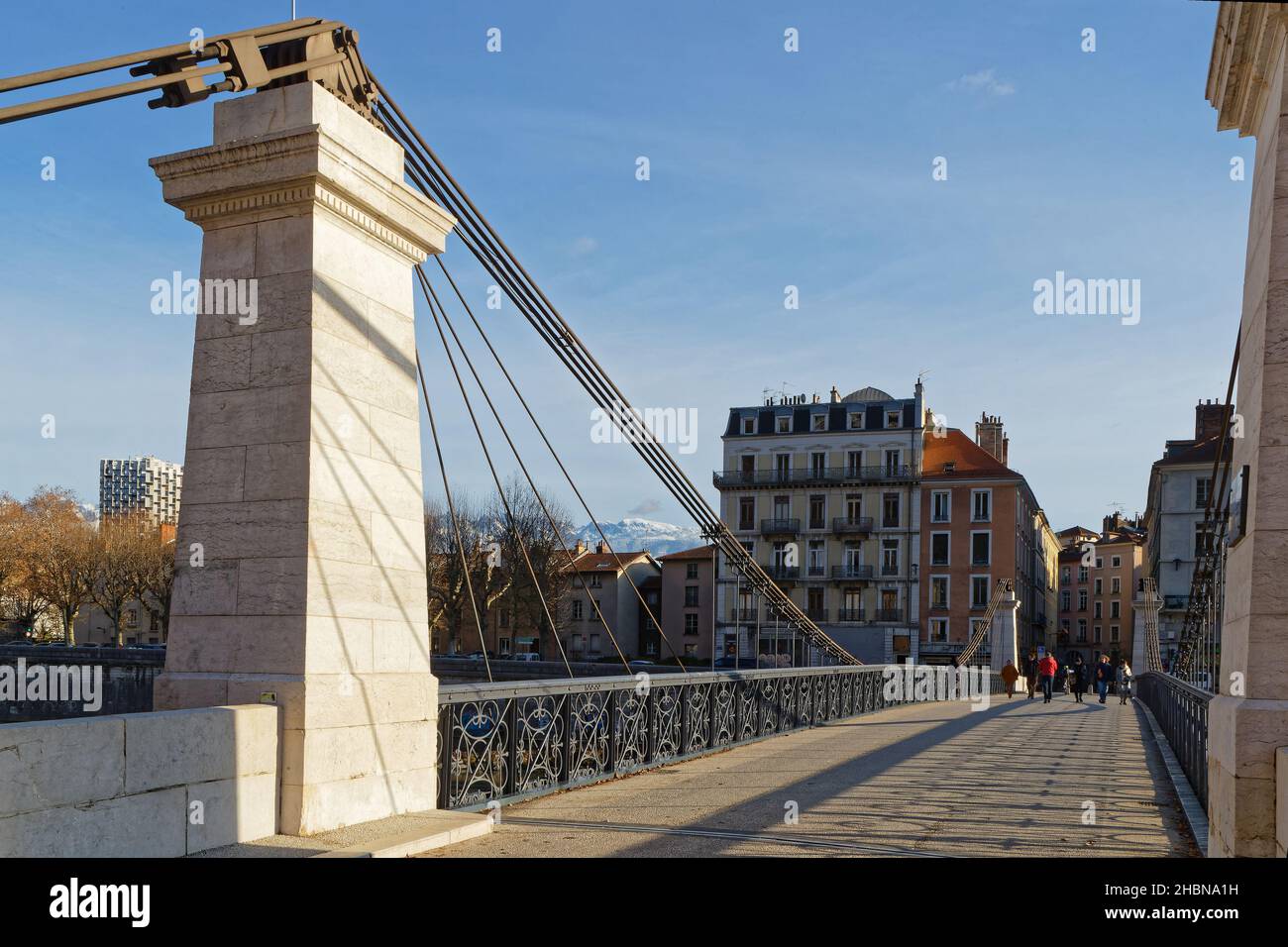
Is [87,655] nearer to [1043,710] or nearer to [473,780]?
[1043,710]

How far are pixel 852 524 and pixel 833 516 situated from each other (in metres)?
1.13

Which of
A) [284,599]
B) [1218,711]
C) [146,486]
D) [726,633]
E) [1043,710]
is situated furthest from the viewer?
[146,486]

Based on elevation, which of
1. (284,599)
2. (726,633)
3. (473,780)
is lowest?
(726,633)

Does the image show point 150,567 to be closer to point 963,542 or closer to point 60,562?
point 60,562

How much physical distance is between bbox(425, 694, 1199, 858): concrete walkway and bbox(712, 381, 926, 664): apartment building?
146ft

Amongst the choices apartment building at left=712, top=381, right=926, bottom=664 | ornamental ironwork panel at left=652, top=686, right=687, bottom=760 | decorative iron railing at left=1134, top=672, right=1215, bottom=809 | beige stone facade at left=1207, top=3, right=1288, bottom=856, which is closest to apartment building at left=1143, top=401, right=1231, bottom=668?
apartment building at left=712, top=381, right=926, bottom=664

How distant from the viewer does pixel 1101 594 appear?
309ft

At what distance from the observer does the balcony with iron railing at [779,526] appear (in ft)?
200

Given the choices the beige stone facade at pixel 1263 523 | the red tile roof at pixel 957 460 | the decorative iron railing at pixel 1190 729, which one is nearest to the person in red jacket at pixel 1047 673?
the decorative iron railing at pixel 1190 729

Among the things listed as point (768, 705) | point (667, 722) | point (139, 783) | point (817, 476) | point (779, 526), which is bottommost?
point (768, 705)

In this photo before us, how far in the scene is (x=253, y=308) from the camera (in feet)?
20.7

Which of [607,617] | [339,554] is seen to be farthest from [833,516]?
[339,554]
